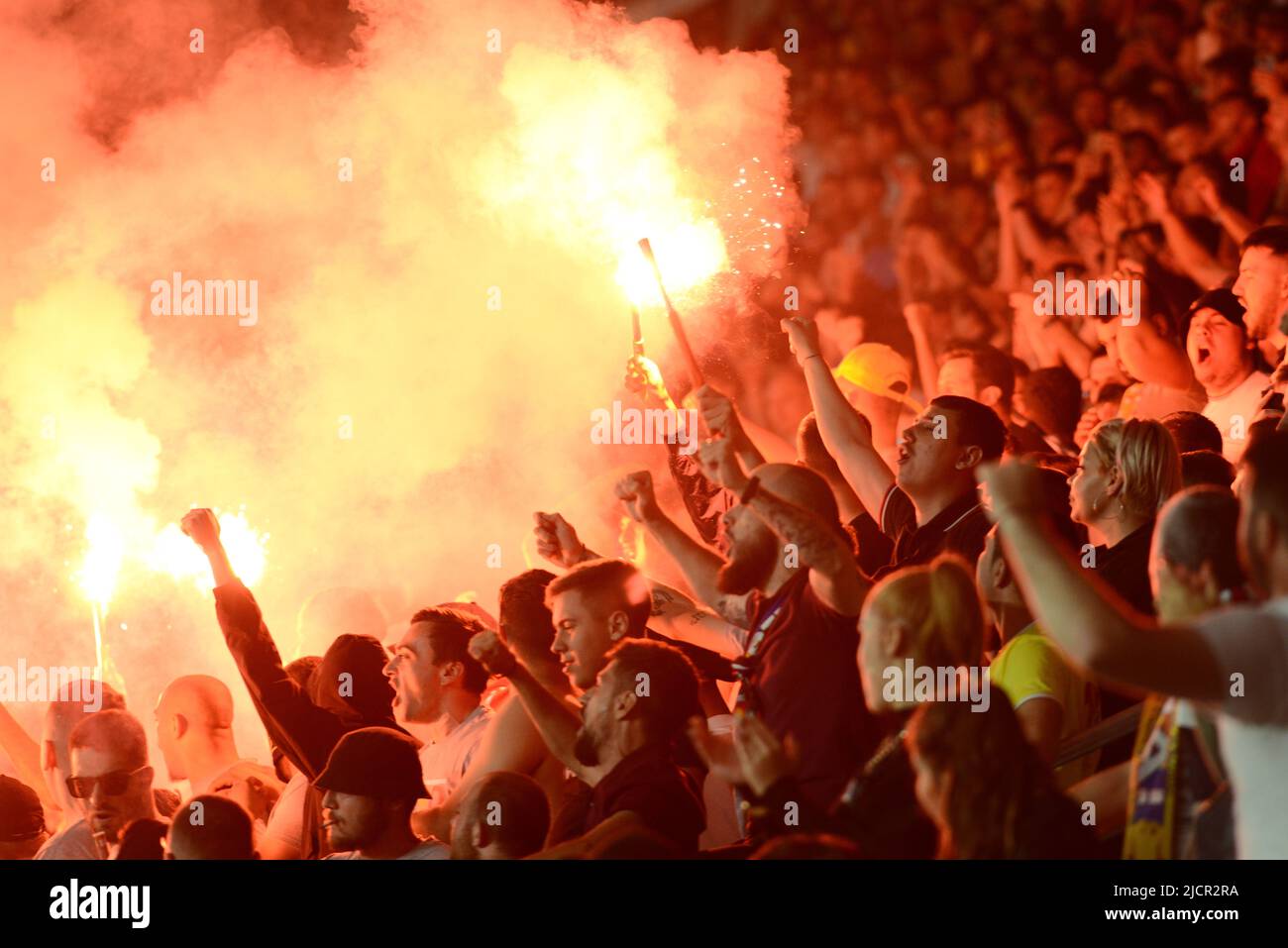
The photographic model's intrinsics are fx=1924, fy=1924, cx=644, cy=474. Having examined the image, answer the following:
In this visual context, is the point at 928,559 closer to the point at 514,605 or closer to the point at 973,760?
the point at 514,605

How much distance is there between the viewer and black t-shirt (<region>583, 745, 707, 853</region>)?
13.2 feet

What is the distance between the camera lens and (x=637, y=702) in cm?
414

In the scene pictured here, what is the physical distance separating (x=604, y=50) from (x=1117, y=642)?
4851mm

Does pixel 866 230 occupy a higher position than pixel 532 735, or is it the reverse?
pixel 866 230

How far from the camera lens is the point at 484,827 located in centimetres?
411

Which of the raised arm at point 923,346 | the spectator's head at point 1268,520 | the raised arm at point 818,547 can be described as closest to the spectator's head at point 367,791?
the raised arm at point 818,547

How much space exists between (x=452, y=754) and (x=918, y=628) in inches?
84.9

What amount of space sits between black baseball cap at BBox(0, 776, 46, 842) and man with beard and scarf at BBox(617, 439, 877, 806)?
2.65 metres

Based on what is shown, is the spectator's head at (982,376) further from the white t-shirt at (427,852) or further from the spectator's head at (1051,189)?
the white t-shirt at (427,852)

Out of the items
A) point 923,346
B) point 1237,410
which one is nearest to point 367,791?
point 1237,410

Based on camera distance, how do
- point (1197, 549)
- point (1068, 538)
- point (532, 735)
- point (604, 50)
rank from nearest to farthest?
point (1197, 549), point (1068, 538), point (532, 735), point (604, 50)

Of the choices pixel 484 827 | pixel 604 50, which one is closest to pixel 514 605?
pixel 484 827

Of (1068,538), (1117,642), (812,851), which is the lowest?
(812,851)

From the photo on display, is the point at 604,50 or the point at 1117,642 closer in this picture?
the point at 1117,642
